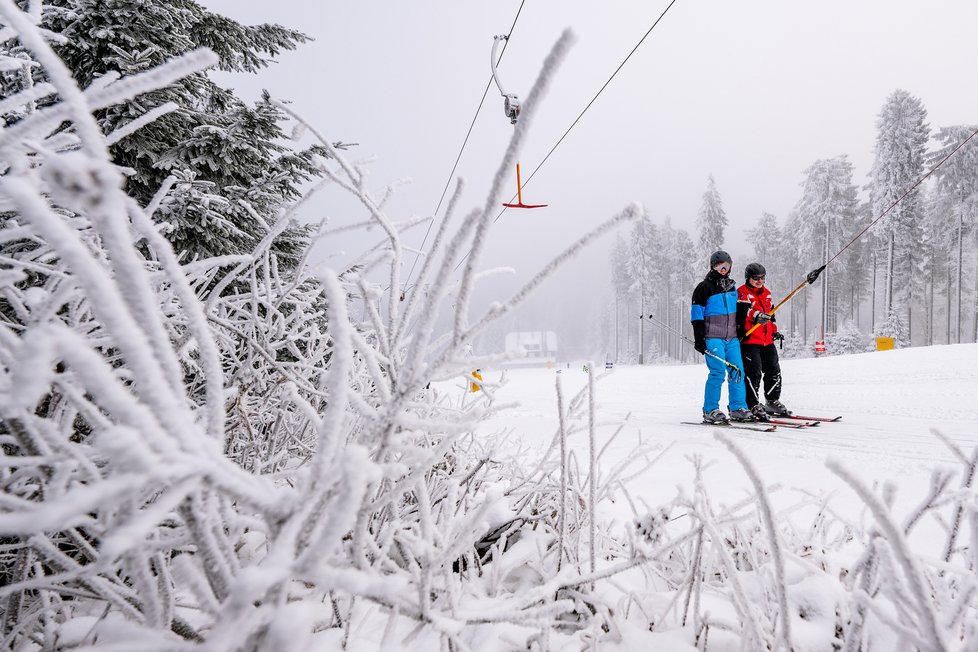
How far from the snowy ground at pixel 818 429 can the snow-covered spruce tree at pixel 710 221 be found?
29.9 metres

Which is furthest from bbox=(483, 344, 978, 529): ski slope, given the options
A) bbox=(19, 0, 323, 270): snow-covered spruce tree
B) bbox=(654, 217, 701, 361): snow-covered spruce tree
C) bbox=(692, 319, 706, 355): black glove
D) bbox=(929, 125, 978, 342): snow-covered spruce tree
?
bbox=(654, 217, 701, 361): snow-covered spruce tree

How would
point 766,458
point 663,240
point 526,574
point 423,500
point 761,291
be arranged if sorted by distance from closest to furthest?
point 423,500, point 526,574, point 766,458, point 761,291, point 663,240

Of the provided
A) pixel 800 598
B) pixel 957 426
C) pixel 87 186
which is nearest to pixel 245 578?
pixel 87 186

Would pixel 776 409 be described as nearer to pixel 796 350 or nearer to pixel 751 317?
pixel 751 317

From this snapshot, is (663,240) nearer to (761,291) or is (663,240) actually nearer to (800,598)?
(761,291)

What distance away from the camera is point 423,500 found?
69cm

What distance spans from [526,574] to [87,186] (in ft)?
4.16

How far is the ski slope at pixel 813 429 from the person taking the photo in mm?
2848

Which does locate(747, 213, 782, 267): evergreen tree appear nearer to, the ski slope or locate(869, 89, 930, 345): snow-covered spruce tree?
locate(869, 89, 930, 345): snow-covered spruce tree

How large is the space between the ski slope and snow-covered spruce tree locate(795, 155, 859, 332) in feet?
92.5

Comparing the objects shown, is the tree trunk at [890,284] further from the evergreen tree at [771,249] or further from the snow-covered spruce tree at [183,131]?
the snow-covered spruce tree at [183,131]

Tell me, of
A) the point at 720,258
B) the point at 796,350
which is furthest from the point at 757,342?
the point at 796,350

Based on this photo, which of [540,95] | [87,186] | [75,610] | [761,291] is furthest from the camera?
[761,291]

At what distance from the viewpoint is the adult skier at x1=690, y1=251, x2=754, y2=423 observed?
6121mm
